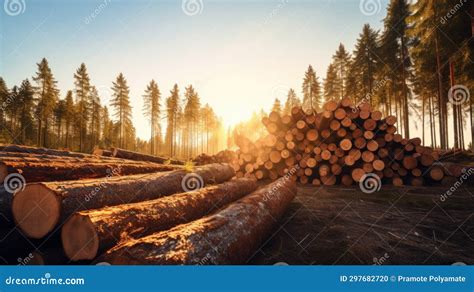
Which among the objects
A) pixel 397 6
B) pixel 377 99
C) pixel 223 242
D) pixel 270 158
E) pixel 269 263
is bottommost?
pixel 269 263

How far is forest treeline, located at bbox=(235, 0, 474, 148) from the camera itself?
476 inches

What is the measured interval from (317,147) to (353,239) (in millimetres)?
4638

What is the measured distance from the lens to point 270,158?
29.0 ft

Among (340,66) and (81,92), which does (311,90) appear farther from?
(81,92)

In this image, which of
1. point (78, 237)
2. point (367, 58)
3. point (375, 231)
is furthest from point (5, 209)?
point (367, 58)

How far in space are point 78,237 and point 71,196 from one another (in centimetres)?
81

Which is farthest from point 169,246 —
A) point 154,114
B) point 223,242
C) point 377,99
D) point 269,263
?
point 154,114

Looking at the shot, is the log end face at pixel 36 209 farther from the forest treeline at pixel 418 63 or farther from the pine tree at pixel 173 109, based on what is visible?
the pine tree at pixel 173 109

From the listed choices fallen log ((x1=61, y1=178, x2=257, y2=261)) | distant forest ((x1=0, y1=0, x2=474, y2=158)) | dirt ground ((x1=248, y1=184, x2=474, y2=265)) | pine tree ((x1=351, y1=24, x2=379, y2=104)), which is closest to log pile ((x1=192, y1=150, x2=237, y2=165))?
distant forest ((x1=0, y1=0, x2=474, y2=158))

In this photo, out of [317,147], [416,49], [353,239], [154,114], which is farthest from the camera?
[154,114]

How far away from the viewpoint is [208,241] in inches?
103

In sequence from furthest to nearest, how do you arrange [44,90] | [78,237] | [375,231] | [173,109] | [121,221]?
[173,109] → [44,90] → [375,231] → [121,221] → [78,237]

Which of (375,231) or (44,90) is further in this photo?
(44,90)

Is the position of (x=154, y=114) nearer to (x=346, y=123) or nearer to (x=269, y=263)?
A: (x=346, y=123)
